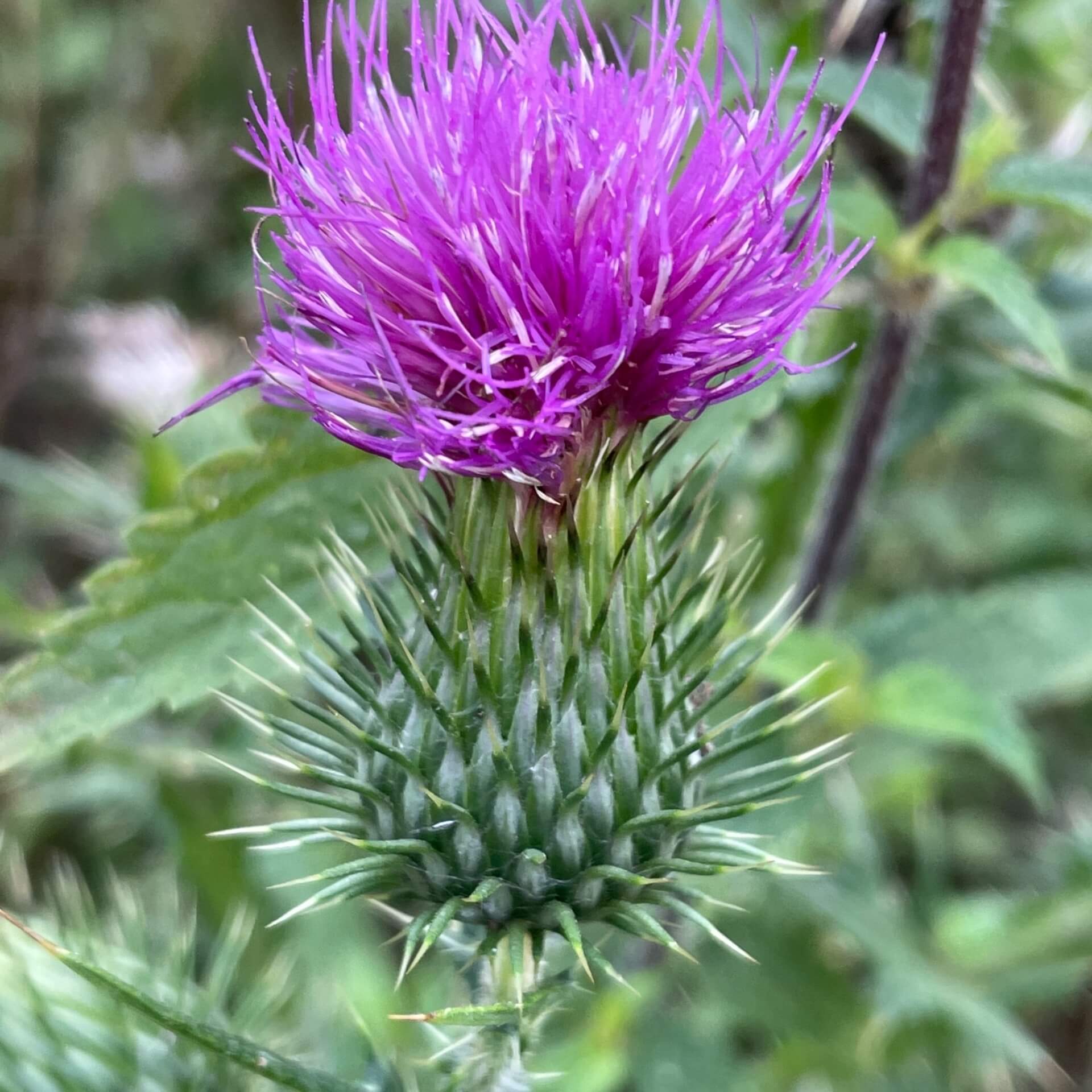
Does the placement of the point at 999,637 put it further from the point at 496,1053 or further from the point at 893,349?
the point at 496,1053

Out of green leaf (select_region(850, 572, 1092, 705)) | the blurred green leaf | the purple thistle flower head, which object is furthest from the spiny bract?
the blurred green leaf

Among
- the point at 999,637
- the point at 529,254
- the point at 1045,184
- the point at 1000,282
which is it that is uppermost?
the point at 529,254

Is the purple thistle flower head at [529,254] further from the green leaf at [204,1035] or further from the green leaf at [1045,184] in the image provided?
the green leaf at [204,1035]

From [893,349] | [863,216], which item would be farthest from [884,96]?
[893,349]

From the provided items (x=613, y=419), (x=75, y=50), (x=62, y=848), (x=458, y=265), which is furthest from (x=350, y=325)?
(x=75, y=50)

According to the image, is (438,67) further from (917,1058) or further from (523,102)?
(917,1058)

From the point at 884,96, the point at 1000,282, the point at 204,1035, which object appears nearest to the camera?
the point at 204,1035
